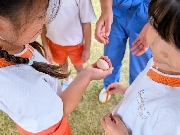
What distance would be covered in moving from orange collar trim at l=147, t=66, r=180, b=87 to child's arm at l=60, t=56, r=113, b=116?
23cm

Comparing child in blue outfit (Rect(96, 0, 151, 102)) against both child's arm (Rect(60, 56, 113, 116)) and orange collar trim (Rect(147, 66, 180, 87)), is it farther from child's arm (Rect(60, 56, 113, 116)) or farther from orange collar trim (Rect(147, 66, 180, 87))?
orange collar trim (Rect(147, 66, 180, 87))

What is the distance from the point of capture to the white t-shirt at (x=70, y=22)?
1.16 m

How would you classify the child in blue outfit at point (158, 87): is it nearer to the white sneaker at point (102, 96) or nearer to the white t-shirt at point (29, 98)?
the white t-shirt at point (29, 98)

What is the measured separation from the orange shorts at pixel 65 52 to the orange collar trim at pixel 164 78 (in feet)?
1.96

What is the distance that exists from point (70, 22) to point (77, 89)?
0.40 metres

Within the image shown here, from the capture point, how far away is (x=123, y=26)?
1217 mm

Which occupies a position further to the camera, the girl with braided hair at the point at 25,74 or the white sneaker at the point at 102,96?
the white sneaker at the point at 102,96

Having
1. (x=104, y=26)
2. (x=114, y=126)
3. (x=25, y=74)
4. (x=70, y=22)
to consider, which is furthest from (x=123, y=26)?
(x=25, y=74)

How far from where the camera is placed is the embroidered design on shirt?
76 cm

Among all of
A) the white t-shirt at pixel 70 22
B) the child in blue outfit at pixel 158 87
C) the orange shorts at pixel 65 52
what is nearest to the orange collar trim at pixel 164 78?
the child in blue outfit at pixel 158 87

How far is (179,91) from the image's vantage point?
0.71 m

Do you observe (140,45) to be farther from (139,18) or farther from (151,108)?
(151,108)

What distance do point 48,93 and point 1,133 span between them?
2.59ft

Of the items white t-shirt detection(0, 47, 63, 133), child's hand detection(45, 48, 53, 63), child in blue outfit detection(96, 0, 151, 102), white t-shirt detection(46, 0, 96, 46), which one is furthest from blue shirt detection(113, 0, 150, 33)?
white t-shirt detection(0, 47, 63, 133)
